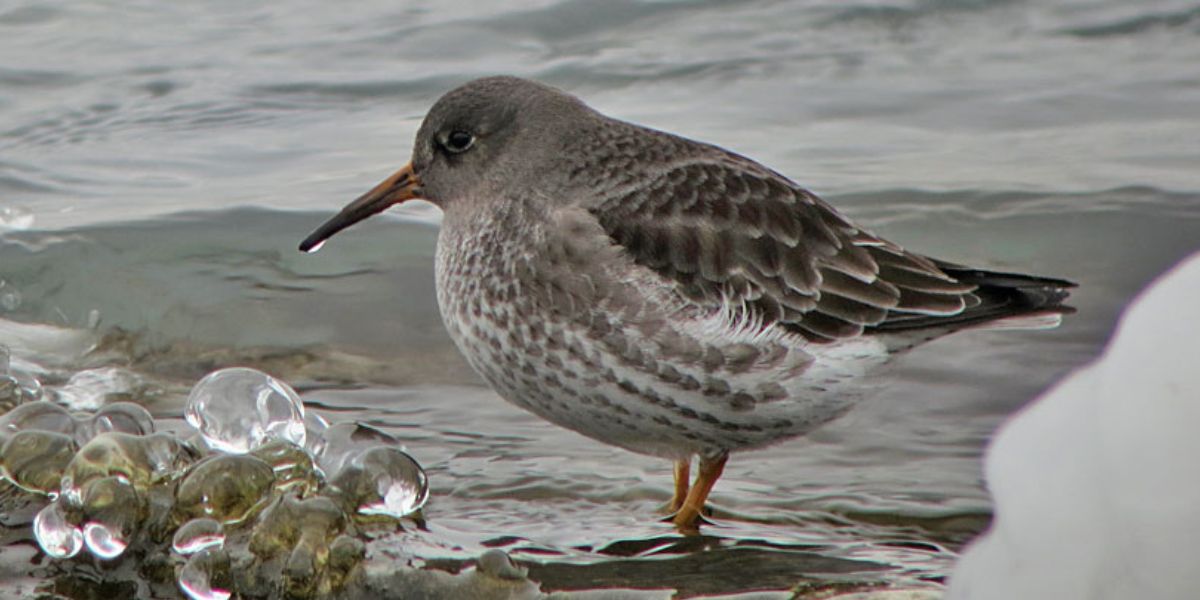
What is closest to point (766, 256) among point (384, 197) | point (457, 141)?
point (457, 141)

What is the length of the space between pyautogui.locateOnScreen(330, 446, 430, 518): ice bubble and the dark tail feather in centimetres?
135

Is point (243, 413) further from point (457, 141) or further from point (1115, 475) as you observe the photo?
A: point (1115, 475)

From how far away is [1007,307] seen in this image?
4816 millimetres

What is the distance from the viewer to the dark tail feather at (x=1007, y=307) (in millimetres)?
4781

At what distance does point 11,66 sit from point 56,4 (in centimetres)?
97

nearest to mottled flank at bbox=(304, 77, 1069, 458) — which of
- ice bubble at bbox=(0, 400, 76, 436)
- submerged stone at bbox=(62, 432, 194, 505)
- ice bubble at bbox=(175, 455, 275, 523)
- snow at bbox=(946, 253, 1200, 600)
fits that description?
ice bubble at bbox=(175, 455, 275, 523)

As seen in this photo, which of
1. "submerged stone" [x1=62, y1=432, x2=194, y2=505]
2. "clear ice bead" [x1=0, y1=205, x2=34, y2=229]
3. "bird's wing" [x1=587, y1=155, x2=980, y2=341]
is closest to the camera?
"submerged stone" [x1=62, y1=432, x2=194, y2=505]

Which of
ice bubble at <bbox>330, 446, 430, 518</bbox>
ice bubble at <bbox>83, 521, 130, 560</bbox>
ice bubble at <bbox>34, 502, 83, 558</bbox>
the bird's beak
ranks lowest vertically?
ice bubble at <bbox>34, 502, 83, 558</bbox>

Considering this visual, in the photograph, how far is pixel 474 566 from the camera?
157 inches

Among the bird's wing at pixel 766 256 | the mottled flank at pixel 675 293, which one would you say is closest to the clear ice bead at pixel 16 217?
the mottled flank at pixel 675 293

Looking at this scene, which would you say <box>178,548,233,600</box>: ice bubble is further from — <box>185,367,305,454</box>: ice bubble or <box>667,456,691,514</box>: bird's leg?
<box>667,456,691,514</box>: bird's leg

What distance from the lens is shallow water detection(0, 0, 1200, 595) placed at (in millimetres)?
4820

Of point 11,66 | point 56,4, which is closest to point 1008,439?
point 11,66

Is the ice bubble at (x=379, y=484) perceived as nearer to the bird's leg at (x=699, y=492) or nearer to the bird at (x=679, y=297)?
the bird at (x=679, y=297)
